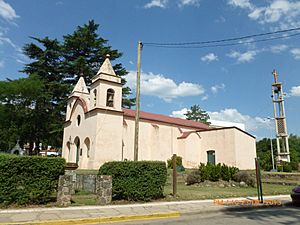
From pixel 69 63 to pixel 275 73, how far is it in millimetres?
35766

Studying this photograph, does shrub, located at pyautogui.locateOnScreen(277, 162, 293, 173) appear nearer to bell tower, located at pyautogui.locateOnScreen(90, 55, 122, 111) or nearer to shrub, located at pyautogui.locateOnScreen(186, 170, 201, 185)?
shrub, located at pyautogui.locateOnScreen(186, 170, 201, 185)

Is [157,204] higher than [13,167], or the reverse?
[13,167]

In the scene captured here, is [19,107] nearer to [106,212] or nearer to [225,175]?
[225,175]

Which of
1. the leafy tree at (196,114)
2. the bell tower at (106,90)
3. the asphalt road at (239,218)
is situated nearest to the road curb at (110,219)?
the asphalt road at (239,218)

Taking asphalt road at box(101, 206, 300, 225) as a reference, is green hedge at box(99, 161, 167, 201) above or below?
above

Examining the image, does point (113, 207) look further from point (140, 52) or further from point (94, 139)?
point (94, 139)

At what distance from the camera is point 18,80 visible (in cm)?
3388

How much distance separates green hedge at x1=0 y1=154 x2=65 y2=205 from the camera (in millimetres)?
8727

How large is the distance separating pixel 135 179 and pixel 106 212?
2.43 meters

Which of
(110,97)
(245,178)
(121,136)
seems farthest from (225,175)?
(110,97)

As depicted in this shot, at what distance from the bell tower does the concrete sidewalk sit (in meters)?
16.8

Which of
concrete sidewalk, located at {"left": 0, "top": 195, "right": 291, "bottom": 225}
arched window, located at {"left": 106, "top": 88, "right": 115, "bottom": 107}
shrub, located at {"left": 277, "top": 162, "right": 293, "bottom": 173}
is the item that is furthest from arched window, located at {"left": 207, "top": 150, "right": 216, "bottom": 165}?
concrete sidewalk, located at {"left": 0, "top": 195, "right": 291, "bottom": 225}

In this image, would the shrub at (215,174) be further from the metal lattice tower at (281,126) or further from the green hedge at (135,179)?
the metal lattice tower at (281,126)

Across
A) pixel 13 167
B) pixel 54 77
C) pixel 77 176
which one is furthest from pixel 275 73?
pixel 13 167
